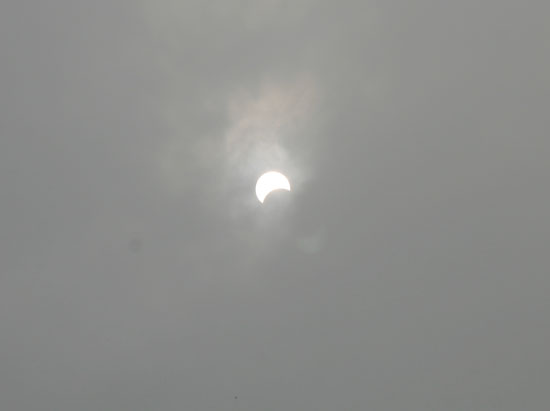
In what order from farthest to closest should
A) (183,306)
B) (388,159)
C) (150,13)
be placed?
Answer: 1. (183,306)
2. (388,159)
3. (150,13)

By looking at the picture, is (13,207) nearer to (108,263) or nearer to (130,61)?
(108,263)

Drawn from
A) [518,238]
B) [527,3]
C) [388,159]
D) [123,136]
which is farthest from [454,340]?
[123,136]

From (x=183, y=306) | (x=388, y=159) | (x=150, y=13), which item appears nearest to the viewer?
(x=150, y=13)

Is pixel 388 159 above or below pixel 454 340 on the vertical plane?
above

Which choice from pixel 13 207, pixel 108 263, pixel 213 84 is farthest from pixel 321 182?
pixel 13 207

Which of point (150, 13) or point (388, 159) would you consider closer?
point (150, 13)

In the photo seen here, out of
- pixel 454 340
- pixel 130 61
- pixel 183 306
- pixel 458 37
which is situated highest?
pixel 130 61
